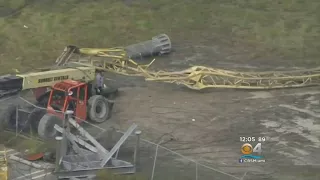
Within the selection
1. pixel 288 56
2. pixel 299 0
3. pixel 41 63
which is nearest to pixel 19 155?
pixel 41 63

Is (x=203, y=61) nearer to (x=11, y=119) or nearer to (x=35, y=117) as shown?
(x=35, y=117)

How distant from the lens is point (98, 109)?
2459 cm

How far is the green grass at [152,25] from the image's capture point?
34.5m

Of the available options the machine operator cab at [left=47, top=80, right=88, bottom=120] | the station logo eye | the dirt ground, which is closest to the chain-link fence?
the machine operator cab at [left=47, top=80, right=88, bottom=120]

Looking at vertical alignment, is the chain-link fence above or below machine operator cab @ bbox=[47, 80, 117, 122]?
below

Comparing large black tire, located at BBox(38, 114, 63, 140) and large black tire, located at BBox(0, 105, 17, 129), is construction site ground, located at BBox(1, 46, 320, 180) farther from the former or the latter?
large black tire, located at BBox(38, 114, 63, 140)

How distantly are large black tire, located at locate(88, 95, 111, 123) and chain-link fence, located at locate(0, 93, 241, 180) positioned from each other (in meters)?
0.39

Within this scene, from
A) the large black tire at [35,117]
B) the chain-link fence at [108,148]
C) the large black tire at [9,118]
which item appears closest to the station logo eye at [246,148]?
the chain-link fence at [108,148]

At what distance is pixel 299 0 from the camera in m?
43.0

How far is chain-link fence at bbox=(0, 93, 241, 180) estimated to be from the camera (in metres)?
19.8

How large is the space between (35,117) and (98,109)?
2.73 m

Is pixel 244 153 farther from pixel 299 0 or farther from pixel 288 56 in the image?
pixel 299 0

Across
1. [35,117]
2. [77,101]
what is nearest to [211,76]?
[77,101]

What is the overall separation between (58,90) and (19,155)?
10.5ft
